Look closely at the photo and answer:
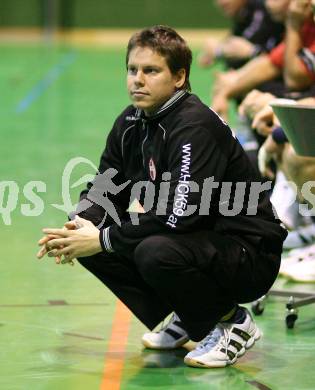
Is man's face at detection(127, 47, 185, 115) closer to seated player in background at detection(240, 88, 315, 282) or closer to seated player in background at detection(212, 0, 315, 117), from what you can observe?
seated player in background at detection(240, 88, 315, 282)

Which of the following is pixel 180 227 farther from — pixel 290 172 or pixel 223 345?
pixel 290 172

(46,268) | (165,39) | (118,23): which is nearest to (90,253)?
(165,39)

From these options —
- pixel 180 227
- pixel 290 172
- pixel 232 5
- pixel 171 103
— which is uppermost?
pixel 171 103

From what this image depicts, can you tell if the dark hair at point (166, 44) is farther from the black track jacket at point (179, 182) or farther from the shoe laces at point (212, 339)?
the shoe laces at point (212, 339)

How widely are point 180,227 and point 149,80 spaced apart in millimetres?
580

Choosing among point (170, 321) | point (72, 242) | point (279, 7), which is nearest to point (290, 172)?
point (170, 321)

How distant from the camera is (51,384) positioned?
400 centimetres

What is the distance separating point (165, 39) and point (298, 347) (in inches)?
53.0

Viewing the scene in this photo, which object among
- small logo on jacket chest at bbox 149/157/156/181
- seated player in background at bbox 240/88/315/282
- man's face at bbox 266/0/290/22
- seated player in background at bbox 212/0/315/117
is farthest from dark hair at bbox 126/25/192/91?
man's face at bbox 266/0/290/22

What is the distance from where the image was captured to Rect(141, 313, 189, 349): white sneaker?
14.7ft

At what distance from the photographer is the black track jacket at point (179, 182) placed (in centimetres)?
407

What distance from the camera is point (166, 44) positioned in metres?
4.20

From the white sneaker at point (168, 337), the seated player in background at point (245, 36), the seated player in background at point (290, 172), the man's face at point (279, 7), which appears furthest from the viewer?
the seated player in background at point (245, 36)

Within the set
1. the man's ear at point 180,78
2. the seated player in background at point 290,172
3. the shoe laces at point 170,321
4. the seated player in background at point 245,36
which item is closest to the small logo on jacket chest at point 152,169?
the man's ear at point 180,78
